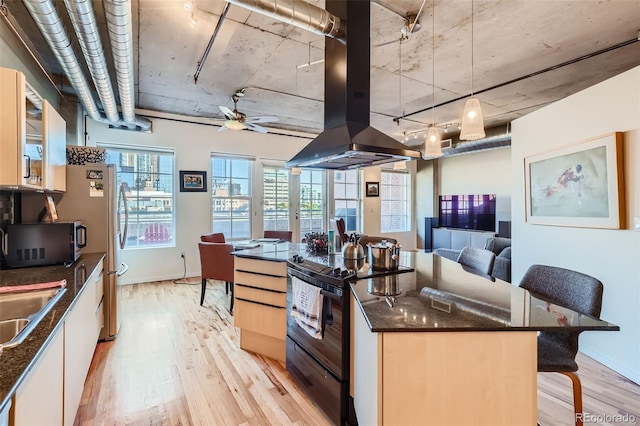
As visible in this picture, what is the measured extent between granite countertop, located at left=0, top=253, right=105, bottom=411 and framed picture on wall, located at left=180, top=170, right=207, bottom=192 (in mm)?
3008

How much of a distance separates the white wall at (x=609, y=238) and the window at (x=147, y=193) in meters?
5.65

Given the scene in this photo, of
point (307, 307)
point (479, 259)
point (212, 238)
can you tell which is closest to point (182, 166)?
point (212, 238)

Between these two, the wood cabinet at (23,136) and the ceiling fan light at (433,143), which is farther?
the ceiling fan light at (433,143)

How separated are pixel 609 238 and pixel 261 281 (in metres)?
3.00

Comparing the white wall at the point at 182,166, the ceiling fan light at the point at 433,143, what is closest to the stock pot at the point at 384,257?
the ceiling fan light at the point at 433,143

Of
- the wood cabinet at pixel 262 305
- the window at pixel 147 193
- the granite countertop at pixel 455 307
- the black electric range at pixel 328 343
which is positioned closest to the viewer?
the granite countertop at pixel 455 307

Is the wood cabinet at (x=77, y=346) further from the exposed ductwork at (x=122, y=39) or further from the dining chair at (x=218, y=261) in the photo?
the exposed ductwork at (x=122, y=39)

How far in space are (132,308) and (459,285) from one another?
157 inches

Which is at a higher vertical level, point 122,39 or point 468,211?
point 122,39

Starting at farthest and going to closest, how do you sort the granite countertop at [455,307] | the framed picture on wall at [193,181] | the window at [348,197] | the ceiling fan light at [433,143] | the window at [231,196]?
the window at [348,197], the window at [231,196], the framed picture on wall at [193,181], the ceiling fan light at [433,143], the granite countertop at [455,307]

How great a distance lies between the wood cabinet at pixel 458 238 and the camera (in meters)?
6.68

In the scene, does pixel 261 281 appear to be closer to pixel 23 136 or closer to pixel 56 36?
pixel 23 136

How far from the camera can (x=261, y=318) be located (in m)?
2.59

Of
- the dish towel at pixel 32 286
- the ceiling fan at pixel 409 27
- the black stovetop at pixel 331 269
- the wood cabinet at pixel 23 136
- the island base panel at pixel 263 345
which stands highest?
the ceiling fan at pixel 409 27
